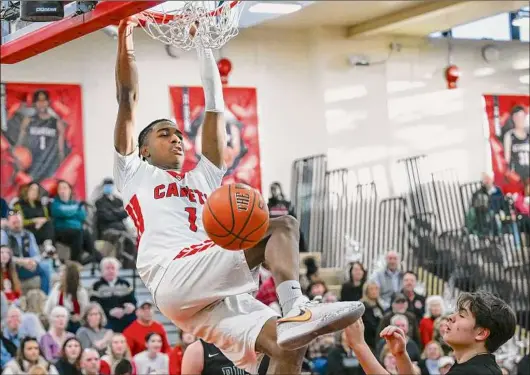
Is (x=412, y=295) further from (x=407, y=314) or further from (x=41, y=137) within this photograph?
(x=41, y=137)

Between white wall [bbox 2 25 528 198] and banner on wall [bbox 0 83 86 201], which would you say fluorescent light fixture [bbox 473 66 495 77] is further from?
banner on wall [bbox 0 83 86 201]

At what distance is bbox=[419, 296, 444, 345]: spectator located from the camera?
12.8 m

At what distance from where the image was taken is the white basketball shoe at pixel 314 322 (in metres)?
5.25

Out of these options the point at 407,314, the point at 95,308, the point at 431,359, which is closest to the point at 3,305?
the point at 95,308

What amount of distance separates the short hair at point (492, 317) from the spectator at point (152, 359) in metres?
6.53

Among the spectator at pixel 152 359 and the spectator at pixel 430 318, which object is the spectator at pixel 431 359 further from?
the spectator at pixel 152 359

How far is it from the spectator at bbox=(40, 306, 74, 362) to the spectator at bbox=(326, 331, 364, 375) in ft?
8.75

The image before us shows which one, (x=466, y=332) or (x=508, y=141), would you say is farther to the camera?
(x=508, y=141)

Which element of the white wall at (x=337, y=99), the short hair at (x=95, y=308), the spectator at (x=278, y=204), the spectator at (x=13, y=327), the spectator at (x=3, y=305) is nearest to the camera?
the spectator at (x=13, y=327)

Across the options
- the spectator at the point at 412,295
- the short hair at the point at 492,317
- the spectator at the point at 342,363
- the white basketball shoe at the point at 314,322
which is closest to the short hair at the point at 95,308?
the spectator at the point at 342,363

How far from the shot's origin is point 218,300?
5914 millimetres

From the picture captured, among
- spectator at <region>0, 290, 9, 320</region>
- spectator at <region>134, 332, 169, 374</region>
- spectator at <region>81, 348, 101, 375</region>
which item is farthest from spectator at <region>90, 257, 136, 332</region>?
spectator at <region>81, 348, 101, 375</region>

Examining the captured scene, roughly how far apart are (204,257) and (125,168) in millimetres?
855

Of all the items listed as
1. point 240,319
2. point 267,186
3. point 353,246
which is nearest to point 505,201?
point 353,246
